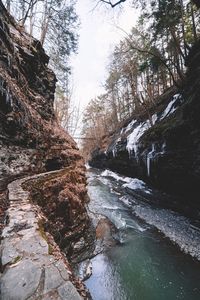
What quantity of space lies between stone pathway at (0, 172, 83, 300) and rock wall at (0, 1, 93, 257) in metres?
0.74

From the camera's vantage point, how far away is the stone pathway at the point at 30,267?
1366mm

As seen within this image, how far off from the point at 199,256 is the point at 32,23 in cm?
1400

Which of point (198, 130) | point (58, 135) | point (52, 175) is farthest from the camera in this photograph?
point (58, 135)

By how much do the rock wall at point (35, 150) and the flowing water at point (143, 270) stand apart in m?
0.89

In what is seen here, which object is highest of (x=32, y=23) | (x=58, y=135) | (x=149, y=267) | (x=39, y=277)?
(x=32, y=23)

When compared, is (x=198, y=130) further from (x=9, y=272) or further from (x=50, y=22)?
(x=50, y=22)

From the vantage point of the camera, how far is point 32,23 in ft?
37.5

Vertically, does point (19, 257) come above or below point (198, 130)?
below

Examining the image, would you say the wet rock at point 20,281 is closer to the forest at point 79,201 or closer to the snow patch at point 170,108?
the forest at point 79,201

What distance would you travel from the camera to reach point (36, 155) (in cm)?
583

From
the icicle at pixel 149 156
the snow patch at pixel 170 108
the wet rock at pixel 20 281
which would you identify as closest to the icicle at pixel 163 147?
the icicle at pixel 149 156

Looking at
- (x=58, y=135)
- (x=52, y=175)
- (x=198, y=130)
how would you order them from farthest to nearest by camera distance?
(x=58, y=135) → (x=198, y=130) → (x=52, y=175)

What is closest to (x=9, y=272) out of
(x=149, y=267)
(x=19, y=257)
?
(x=19, y=257)

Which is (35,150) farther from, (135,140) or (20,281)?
(135,140)
